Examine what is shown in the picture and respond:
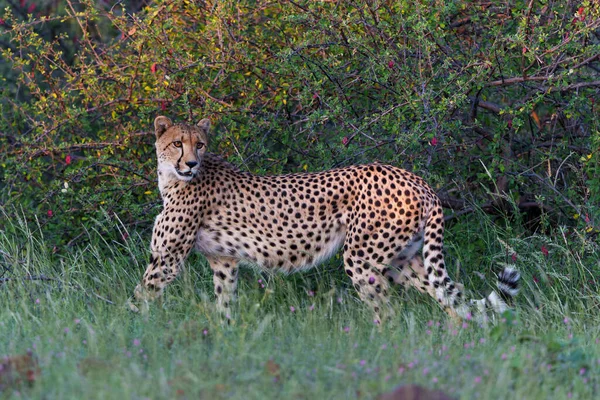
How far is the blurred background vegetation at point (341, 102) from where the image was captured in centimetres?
547

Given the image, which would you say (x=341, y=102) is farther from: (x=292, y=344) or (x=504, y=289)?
(x=292, y=344)

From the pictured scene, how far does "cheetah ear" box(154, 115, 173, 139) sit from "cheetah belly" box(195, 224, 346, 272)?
616 millimetres

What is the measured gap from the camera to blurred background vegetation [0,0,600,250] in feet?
17.9

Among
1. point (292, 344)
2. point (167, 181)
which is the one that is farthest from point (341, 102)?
point (292, 344)

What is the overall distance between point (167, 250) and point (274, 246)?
612 mm

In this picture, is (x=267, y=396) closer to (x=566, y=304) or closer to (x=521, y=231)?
(x=566, y=304)

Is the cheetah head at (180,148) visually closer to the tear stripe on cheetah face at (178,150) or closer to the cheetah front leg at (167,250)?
the tear stripe on cheetah face at (178,150)

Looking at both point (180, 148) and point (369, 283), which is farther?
point (180, 148)

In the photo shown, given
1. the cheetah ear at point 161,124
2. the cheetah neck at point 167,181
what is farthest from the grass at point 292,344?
the cheetah ear at point 161,124

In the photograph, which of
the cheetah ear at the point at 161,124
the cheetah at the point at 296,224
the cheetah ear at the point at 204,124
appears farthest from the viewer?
the cheetah ear at the point at 204,124

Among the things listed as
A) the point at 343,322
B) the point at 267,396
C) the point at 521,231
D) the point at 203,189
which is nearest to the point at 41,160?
the point at 203,189

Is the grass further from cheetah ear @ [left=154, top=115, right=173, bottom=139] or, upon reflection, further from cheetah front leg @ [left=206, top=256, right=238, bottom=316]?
cheetah ear @ [left=154, top=115, right=173, bottom=139]

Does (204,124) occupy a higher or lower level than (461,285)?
higher

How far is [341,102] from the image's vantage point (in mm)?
5742
